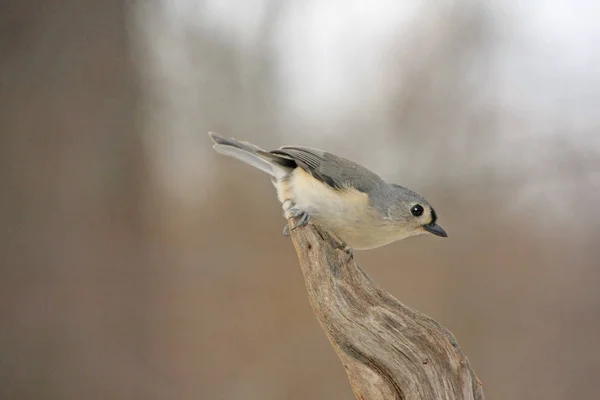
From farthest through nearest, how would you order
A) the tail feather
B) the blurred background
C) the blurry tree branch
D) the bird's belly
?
1. the blurred background
2. the tail feather
3. the bird's belly
4. the blurry tree branch

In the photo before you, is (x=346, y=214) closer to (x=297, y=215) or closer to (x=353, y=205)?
(x=353, y=205)

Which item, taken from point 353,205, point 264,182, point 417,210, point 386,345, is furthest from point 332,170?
point 264,182

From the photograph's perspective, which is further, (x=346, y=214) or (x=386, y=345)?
(x=346, y=214)

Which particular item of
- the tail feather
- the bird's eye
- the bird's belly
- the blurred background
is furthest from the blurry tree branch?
the blurred background

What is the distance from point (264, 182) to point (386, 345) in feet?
4.11

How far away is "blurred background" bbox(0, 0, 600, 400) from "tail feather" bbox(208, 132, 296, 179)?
64 centimetres

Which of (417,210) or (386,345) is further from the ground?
(417,210)

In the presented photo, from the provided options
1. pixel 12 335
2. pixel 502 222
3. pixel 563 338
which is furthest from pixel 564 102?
pixel 12 335

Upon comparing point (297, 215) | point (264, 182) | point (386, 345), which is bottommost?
point (386, 345)

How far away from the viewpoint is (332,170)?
167 centimetres

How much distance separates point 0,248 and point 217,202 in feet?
2.99

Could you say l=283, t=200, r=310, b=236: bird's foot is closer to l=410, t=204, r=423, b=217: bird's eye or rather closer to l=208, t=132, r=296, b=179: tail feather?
l=208, t=132, r=296, b=179: tail feather

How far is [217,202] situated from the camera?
2.52 meters

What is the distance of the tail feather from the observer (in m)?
1.78
